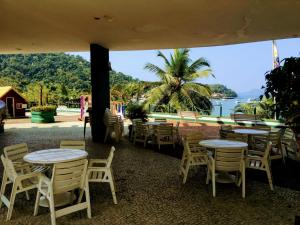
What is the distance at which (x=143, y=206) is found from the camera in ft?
12.9

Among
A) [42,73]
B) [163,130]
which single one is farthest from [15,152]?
[42,73]

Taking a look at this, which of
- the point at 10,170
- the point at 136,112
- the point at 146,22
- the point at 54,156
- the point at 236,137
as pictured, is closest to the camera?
the point at 10,170

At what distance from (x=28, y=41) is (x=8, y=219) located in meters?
6.79

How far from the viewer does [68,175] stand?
3.37 m

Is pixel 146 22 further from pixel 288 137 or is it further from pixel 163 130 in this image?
pixel 288 137

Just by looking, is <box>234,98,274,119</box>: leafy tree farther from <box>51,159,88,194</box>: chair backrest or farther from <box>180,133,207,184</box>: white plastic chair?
<box>51,159,88,194</box>: chair backrest

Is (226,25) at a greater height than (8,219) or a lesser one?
greater

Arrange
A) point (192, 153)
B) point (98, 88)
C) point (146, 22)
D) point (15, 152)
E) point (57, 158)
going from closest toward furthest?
1. point (57, 158)
2. point (15, 152)
3. point (192, 153)
4. point (146, 22)
5. point (98, 88)

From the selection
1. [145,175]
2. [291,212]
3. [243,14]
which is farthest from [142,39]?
[291,212]

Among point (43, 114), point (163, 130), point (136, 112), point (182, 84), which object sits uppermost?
point (182, 84)

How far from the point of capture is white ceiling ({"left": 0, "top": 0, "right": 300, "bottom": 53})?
5.26m

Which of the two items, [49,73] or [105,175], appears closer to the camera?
[105,175]

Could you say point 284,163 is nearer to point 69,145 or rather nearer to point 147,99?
point 69,145

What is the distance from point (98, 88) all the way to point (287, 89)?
24.5 feet
